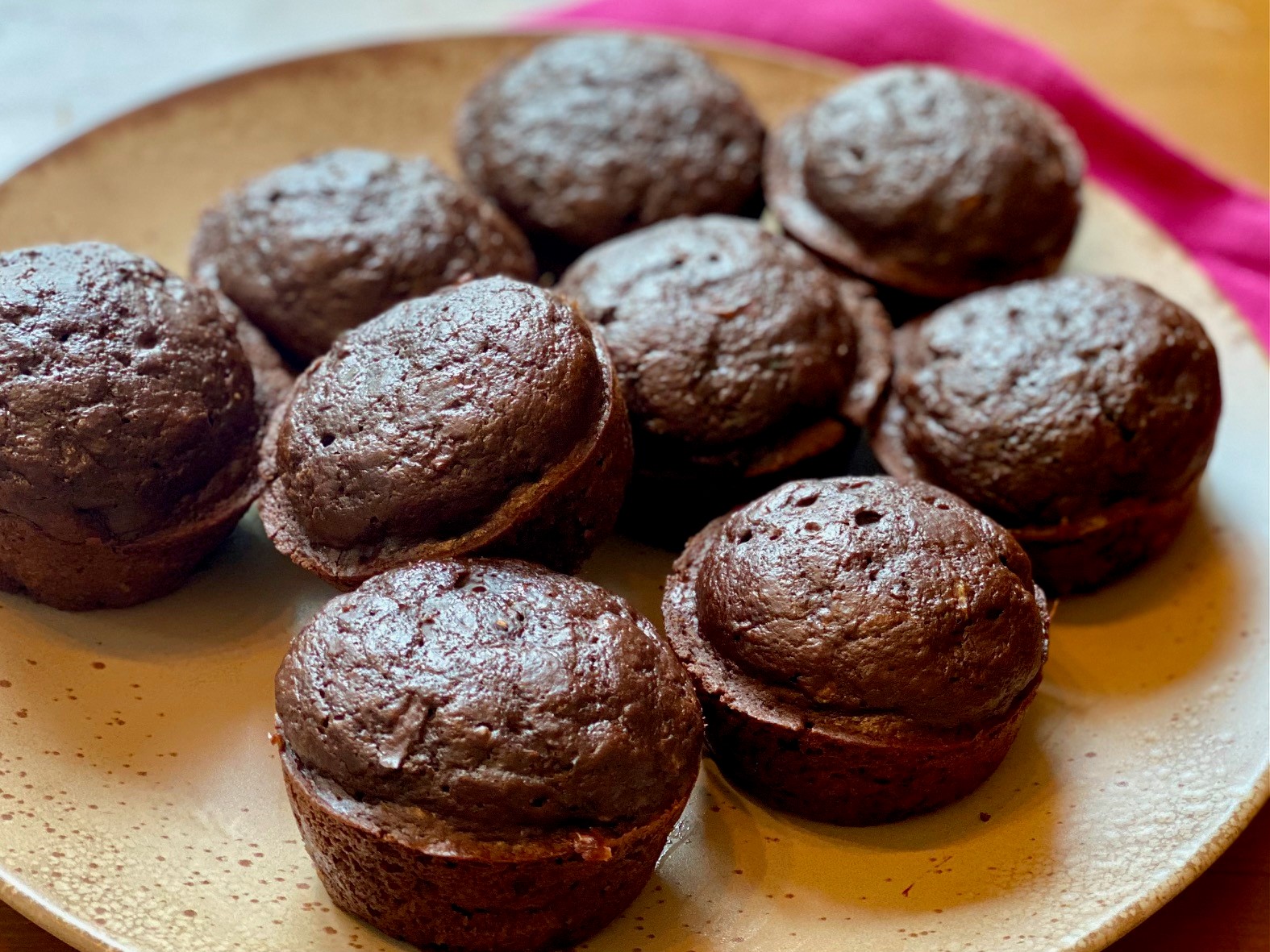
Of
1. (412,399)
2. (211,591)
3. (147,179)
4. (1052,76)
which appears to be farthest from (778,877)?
(1052,76)

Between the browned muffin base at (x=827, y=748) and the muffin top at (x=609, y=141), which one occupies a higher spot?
the muffin top at (x=609, y=141)

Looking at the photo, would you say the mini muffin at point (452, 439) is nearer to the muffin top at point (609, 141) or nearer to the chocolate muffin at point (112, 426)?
the chocolate muffin at point (112, 426)

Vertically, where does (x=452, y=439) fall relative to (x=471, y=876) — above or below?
above

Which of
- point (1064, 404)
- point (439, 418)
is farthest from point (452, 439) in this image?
point (1064, 404)

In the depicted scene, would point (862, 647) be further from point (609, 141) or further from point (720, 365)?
point (609, 141)

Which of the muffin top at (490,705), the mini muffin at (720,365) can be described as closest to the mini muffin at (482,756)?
the muffin top at (490,705)
